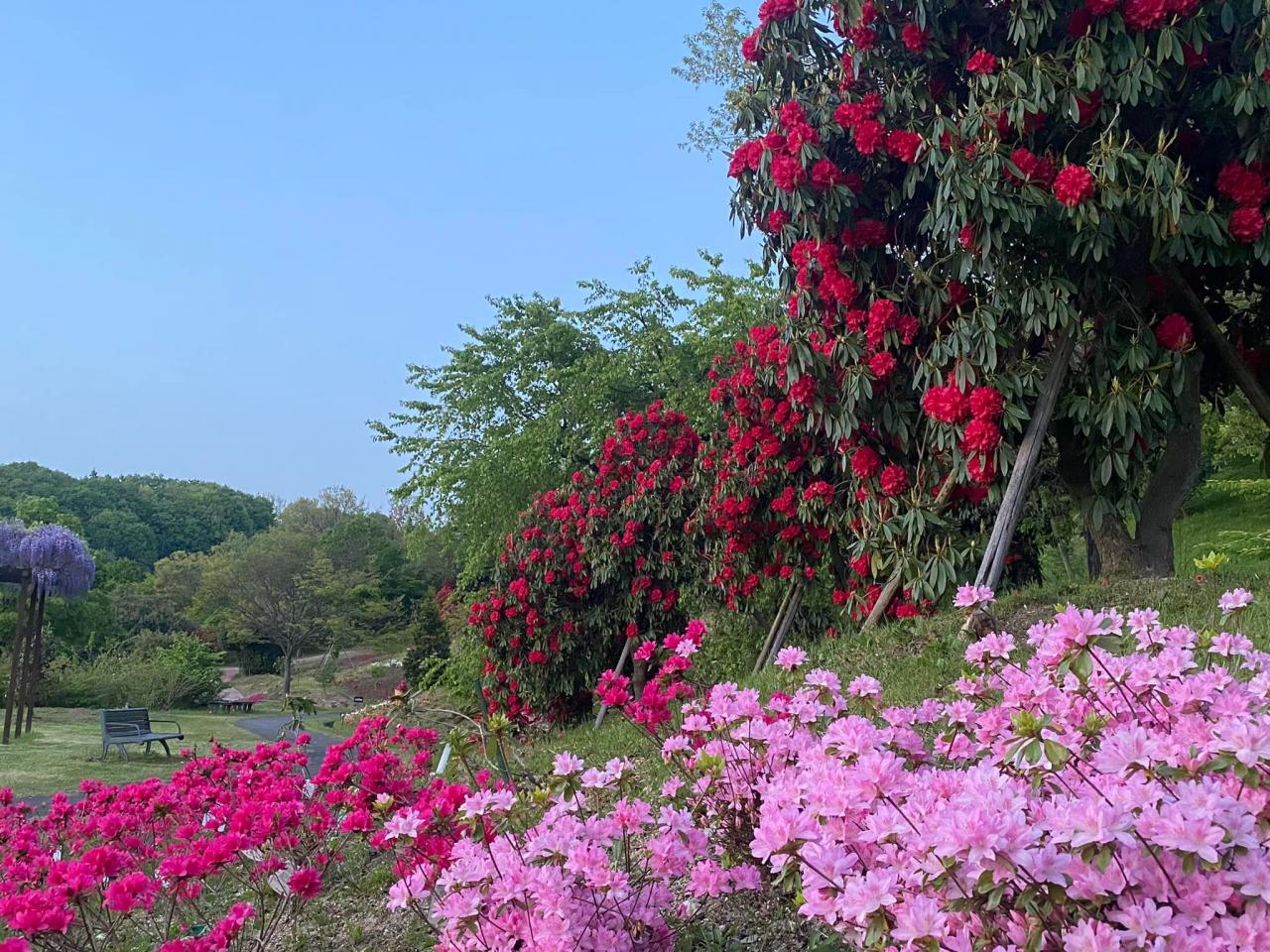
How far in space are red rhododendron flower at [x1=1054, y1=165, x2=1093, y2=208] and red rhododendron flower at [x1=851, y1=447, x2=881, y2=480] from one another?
4.77 ft

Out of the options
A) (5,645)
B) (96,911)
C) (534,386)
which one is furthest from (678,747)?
(5,645)

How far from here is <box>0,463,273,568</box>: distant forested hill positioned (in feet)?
122

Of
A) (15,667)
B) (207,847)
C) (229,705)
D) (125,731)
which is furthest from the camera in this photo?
(229,705)

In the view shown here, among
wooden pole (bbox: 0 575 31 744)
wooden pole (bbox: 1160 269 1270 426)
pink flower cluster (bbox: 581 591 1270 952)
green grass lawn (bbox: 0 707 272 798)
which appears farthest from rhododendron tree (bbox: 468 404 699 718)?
wooden pole (bbox: 0 575 31 744)

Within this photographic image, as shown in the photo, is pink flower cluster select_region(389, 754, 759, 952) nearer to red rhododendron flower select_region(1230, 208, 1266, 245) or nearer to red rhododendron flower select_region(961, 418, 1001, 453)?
red rhododendron flower select_region(961, 418, 1001, 453)

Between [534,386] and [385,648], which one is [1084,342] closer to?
[534,386]

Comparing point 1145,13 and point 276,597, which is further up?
point 1145,13

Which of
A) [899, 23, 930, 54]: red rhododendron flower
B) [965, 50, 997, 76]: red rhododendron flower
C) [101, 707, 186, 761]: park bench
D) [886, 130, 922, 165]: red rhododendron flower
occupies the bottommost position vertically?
[101, 707, 186, 761]: park bench

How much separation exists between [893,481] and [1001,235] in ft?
4.15

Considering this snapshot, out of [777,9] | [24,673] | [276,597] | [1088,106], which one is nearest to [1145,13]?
[1088,106]

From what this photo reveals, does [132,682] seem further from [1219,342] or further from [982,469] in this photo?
[1219,342]

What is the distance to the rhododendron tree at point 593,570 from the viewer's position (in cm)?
722

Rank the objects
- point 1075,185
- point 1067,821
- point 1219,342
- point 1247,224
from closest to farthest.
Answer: point 1067,821, point 1075,185, point 1247,224, point 1219,342

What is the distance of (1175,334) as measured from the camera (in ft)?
12.6
